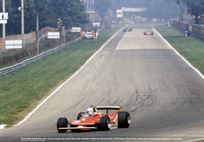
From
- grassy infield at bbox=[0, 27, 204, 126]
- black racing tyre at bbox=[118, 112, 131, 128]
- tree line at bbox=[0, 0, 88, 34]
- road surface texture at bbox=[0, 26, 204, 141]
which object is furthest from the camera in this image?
tree line at bbox=[0, 0, 88, 34]

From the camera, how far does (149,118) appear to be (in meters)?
31.6

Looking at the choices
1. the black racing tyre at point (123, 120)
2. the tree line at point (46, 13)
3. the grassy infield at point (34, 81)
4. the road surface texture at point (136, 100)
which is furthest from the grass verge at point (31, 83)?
the tree line at point (46, 13)

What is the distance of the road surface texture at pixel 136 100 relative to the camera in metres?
25.7

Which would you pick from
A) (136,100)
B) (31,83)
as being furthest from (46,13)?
(136,100)

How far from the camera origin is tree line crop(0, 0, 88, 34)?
108m

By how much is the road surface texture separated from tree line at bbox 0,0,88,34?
41.4 metres

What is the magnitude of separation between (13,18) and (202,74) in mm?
58289

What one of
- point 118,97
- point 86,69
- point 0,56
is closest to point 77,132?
point 118,97

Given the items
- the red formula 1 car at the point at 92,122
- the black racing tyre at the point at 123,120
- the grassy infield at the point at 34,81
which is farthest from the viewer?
the grassy infield at the point at 34,81

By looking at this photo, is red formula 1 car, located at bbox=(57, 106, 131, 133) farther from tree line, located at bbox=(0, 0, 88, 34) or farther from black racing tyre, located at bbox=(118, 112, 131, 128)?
tree line, located at bbox=(0, 0, 88, 34)

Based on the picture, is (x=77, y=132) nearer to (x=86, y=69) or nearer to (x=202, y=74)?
(x=202, y=74)

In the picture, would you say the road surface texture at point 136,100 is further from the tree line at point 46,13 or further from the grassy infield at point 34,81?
the tree line at point 46,13

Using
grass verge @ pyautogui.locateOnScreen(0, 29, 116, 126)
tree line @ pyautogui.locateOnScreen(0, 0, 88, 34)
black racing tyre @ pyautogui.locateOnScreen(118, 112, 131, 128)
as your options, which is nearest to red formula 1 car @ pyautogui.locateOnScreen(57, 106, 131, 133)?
black racing tyre @ pyautogui.locateOnScreen(118, 112, 131, 128)

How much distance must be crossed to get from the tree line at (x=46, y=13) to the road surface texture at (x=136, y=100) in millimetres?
41422
